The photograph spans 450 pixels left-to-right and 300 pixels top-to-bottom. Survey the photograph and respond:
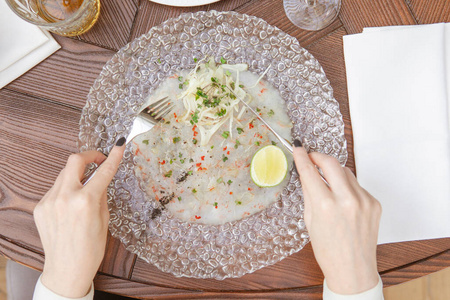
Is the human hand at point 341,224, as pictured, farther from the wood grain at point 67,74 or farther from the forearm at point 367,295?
the wood grain at point 67,74

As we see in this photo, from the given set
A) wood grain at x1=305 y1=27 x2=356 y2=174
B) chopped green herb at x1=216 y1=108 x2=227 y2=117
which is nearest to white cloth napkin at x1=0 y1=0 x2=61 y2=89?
chopped green herb at x1=216 y1=108 x2=227 y2=117

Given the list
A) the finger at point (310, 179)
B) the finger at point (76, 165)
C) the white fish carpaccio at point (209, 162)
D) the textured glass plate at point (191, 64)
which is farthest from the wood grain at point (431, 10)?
the finger at point (76, 165)

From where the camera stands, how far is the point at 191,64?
1082 mm

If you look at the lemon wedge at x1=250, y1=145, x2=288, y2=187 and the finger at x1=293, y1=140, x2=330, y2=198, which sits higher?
the finger at x1=293, y1=140, x2=330, y2=198

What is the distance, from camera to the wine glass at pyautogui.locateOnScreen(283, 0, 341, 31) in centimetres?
107

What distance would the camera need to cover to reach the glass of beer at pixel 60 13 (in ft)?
3.22

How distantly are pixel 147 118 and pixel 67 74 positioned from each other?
297 millimetres

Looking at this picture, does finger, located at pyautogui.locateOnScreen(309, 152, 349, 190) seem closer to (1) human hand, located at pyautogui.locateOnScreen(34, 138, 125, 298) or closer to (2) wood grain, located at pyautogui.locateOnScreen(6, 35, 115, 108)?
(1) human hand, located at pyautogui.locateOnScreen(34, 138, 125, 298)

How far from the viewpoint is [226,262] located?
1.03 m

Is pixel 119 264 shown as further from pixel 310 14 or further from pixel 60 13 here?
pixel 310 14

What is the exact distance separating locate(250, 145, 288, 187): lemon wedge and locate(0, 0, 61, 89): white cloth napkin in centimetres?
72

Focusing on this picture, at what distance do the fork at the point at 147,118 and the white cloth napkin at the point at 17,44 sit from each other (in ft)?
1.17

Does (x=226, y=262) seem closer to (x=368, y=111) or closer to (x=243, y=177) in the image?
(x=243, y=177)

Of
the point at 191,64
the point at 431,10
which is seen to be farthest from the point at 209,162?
A: the point at 431,10
